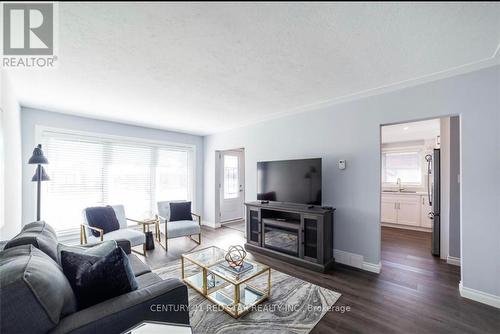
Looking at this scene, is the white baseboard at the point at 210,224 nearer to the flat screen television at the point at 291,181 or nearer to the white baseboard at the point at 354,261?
the flat screen television at the point at 291,181

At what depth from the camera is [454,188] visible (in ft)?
10.3

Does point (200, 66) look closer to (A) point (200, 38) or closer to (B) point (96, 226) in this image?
(A) point (200, 38)

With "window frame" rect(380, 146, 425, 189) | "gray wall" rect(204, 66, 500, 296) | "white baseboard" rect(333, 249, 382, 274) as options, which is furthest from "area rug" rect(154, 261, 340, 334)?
"window frame" rect(380, 146, 425, 189)

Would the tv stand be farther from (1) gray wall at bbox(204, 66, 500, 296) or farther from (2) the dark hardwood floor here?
(1) gray wall at bbox(204, 66, 500, 296)

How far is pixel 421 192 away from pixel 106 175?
7284 mm

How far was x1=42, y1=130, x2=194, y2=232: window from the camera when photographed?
3.65 meters

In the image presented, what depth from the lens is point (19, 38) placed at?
1665mm

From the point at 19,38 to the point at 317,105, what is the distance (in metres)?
3.43

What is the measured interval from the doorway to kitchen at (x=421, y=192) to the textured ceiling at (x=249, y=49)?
5.20 ft

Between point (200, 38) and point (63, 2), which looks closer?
point (63, 2)

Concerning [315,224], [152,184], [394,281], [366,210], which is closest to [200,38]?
[315,224]

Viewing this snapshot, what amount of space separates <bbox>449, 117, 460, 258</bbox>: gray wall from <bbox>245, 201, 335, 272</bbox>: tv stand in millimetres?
1833

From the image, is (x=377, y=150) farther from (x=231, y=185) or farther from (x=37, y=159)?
(x=37, y=159)

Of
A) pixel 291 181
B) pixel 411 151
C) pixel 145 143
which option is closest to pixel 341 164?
pixel 291 181
